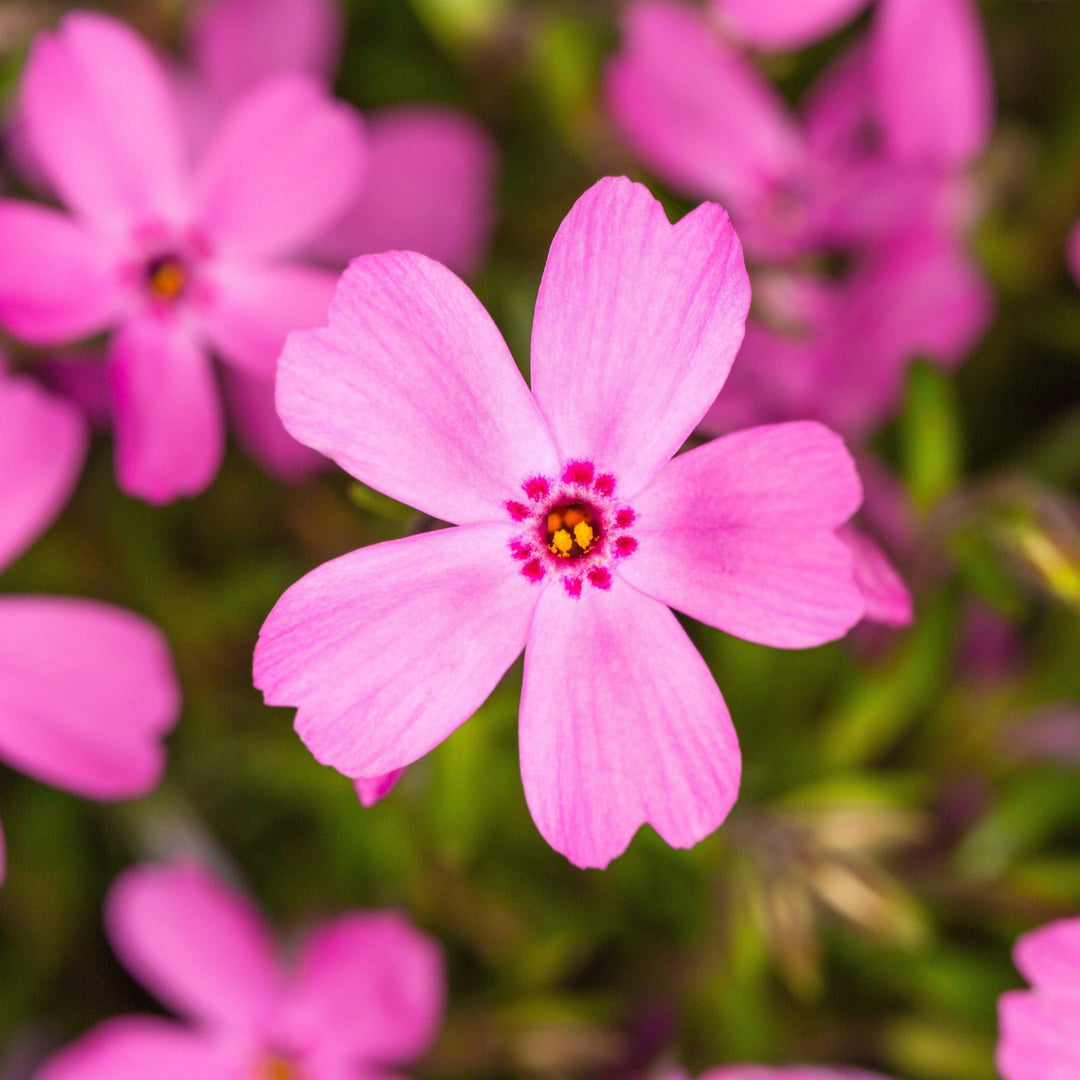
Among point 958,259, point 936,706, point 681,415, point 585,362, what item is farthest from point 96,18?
point 936,706

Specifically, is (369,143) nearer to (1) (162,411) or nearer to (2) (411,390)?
(1) (162,411)

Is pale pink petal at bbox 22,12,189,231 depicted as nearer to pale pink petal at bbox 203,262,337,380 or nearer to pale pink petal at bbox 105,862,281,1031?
pale pink petal at bbox 203,262,337,380

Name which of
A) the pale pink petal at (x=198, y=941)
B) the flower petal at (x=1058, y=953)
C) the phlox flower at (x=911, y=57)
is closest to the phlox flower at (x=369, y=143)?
the phlox flower at (x=911, y=57)

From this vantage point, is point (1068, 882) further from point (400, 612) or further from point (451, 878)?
point (400, 612)

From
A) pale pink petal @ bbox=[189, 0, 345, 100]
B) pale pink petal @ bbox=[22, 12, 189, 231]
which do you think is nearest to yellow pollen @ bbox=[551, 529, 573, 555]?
pale pink petal @ bbox=[22, 12, 189, 231]

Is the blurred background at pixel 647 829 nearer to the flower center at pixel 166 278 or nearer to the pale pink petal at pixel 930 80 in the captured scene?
the flower center at pixel 166 278
